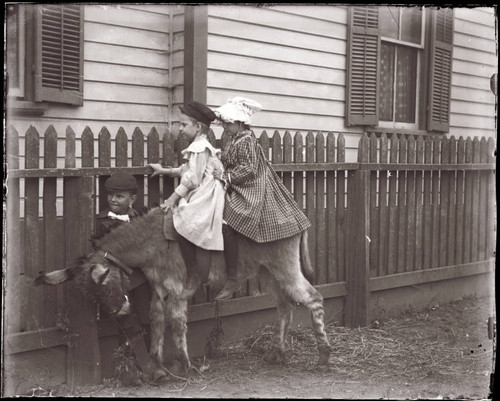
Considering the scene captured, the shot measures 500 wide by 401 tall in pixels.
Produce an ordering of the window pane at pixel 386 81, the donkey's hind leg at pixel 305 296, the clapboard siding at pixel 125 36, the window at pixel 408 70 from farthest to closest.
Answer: the window pane at pixel 386 81
the window at pixel 408 70
the clapboard siding at pixel 125 36
the donkey's hind leg at pixel 305 296

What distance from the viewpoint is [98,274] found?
469 centimetres

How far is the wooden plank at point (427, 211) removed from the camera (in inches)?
320

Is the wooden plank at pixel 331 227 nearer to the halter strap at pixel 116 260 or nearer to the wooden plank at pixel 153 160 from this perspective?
the wooden plank at pixel 153 160

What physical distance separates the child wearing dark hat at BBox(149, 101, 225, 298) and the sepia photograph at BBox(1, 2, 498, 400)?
0.02 metres

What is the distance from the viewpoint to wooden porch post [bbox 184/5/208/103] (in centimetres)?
729

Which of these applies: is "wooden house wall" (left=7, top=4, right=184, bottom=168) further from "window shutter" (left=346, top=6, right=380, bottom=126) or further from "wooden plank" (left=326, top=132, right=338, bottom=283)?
"window shutter" (left=346, top=6, right=380, bottom=126)

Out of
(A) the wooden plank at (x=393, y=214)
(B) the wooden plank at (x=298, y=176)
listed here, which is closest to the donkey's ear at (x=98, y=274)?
(B) the wooden plank at (x=298, y=176)

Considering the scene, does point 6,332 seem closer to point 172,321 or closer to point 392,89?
point 172,321

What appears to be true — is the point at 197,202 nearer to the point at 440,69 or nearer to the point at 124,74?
the point at 124,74

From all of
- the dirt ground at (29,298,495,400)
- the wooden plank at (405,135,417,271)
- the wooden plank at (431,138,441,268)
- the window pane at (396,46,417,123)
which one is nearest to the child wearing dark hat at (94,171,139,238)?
the dirt ground at (29,298,495,400)

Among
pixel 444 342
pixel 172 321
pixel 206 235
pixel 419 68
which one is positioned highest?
pixel 419 68

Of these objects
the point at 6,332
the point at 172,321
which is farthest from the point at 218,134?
the point at 6,332

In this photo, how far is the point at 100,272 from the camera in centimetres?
470

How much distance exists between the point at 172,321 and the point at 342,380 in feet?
5.05
